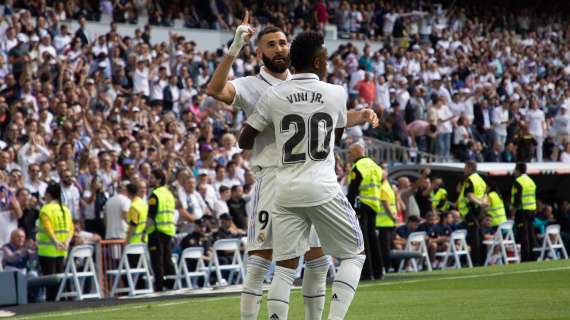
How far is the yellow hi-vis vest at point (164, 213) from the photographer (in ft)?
58.9

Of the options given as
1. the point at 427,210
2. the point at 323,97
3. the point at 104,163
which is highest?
the point at 323,97

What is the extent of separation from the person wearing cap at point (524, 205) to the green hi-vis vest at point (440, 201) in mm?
1307

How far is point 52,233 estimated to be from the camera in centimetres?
1698

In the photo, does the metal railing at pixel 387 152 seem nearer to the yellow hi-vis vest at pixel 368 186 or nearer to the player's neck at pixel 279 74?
the yellow hi-vis vest at pixel 368 186

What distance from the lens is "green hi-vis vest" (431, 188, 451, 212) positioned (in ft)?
78.1

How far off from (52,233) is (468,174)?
28.8 ft

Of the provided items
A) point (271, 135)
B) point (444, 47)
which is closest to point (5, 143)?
point (271, 135)

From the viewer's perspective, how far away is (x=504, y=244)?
77.4 ft

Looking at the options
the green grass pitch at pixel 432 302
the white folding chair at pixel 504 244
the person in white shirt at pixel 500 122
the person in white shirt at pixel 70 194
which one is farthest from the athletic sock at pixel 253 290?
the person in white shirt at pixel 500 122

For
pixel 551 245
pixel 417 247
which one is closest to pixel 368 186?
pixel 417 247

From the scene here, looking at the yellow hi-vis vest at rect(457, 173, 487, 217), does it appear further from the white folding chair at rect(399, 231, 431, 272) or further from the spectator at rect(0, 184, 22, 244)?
the spectator at rect(0, 184, 22, 244)

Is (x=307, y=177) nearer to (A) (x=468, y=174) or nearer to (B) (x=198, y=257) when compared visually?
(B) (x=198, y=257)

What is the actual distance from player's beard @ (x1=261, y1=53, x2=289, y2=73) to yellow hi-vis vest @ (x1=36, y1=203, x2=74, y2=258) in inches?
337

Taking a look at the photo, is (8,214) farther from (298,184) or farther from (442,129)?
(442,129)
